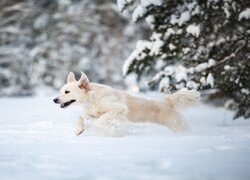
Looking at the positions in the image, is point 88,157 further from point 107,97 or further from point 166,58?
point 166,58

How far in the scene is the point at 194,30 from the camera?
9336mm

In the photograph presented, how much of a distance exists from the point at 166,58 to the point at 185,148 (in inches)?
189

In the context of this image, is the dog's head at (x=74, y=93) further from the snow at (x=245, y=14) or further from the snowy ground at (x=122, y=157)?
the snow at (x=245, y=14)

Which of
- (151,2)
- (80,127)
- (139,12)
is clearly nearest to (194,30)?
(151,2)

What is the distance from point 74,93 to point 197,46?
3710 millimetres

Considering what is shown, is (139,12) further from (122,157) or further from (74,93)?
(122,157)

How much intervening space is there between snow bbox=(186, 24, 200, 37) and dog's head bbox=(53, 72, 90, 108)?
302 centimetres

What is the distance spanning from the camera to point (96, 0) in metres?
29.1

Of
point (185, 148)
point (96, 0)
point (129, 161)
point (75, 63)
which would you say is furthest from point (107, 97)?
point (96, 0)

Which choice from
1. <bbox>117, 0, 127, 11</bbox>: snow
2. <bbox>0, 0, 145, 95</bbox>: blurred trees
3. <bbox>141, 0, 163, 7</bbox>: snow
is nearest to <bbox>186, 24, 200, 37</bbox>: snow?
<bbox>141, 0, 163, 7</bbox>: snow

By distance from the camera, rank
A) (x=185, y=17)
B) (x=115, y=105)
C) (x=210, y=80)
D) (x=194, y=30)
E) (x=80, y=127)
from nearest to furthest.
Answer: (x=80, y=127) → (x=115, y=105) → (x=210, y=80) → (x=194, y=30) → (x=185, y=17)

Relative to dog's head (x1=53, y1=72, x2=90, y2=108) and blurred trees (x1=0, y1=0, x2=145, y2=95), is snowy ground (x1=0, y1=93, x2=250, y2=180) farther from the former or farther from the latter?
blurred trees (x1=0, y1=0, x2=145, y2=95)

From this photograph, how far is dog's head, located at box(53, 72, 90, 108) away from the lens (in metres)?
7.31

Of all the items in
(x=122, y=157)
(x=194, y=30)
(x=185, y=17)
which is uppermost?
(x=185, y=17)
